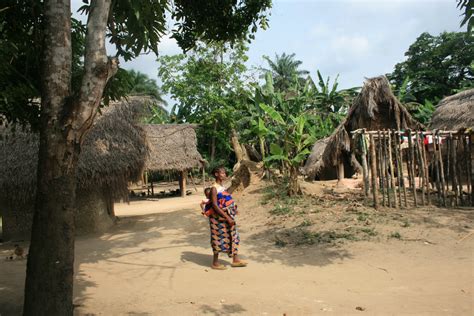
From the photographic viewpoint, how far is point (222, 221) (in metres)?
5.36

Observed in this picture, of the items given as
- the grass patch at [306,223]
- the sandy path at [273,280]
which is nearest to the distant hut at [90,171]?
the sandy path at [273,280]

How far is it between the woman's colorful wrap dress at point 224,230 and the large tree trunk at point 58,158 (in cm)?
263

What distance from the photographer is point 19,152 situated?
9.27 metres

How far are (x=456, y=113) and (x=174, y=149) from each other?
11.7 metres

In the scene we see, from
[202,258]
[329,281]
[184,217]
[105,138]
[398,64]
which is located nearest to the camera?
[329,281]

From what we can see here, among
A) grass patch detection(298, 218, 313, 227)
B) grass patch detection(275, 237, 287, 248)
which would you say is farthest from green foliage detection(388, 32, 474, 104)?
grass patch detection(275, 237, 287, 248)

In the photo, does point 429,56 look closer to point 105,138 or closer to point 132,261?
point 105,138

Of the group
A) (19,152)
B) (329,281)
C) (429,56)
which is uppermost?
(429,56)

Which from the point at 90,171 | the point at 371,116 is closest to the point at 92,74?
the point at 90,171

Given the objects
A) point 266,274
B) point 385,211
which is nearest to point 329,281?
point 266,274

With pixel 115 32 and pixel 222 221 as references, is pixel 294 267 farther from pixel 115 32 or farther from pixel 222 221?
pixel 115 32

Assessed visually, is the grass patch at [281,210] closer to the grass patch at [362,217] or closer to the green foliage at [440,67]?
the grass patch at [362,217]

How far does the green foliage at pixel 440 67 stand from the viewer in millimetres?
25188

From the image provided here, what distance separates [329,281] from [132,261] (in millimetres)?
3207
